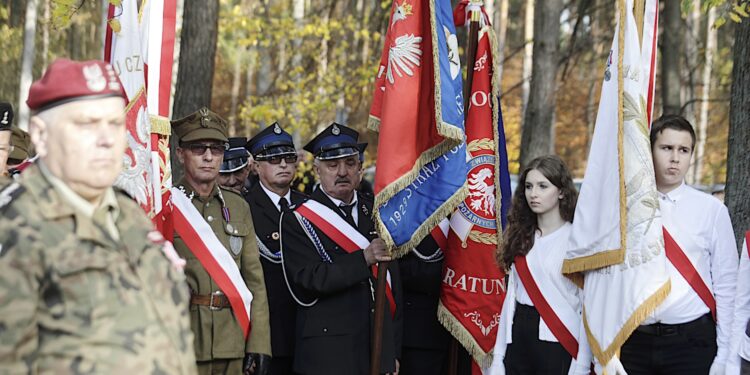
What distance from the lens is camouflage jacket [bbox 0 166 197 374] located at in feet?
8.22

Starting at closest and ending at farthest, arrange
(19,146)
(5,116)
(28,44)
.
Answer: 1. (5,116)
2. (19,146)
3. (28,44)

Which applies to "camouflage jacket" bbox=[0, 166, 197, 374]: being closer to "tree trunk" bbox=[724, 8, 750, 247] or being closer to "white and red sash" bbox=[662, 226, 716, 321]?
"white and red sash" bbox=[662, 226, 716, 321]

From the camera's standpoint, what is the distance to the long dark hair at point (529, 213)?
5180mm

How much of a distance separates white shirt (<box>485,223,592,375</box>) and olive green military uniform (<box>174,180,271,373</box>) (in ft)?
4.18

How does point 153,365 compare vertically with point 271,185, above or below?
below

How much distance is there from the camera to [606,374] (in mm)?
4574


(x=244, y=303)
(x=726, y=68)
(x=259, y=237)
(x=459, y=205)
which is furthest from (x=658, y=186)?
(x=726, y=68)

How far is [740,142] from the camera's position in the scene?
5996 mm

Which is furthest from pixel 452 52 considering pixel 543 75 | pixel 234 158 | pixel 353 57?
pixel 353 57

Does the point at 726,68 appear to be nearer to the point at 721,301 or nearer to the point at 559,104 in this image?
the point at 559,104

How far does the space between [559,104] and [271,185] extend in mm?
29510

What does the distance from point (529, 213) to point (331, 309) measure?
1.24 m

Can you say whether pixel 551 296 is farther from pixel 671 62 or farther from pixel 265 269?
pixel 671 62

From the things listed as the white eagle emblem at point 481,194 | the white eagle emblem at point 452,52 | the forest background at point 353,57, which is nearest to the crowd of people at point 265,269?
the white eagle emblem at point 481,194
